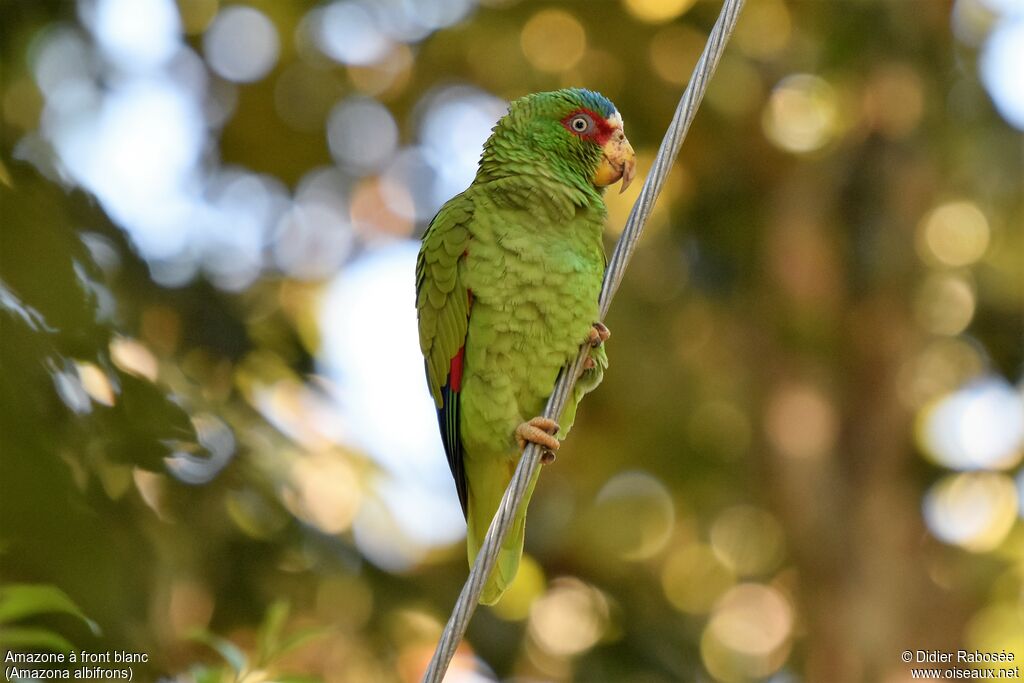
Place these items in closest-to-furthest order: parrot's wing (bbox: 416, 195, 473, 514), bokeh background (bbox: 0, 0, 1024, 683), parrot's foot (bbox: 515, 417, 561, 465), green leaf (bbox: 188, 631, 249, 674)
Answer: green leaf (bbox: 188, 631, 249, 674) → parrot's foot (bbox: 515, 417, 561, 465) → parrot's wing (bbox: 416, 195, 473, 514) → bokeh background (bbox: 0, 0, 1024, 683)

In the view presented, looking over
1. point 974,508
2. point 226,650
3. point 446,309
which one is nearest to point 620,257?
point 446,309

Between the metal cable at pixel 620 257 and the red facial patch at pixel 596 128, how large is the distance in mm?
885

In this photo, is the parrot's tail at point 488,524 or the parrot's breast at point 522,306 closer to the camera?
the parrot's breast at point 522,306

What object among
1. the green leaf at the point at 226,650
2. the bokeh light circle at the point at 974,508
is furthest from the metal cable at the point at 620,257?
the bokeh light circle at the point at 974,508

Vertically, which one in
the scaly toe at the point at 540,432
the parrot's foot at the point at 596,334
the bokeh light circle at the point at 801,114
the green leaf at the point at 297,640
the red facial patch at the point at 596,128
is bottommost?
the green leaf at the point at 297,640

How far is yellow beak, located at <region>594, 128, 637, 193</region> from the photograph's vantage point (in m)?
3.11

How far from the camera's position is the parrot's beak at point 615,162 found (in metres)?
3.11

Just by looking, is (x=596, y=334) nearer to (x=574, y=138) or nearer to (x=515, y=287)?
(x=515, y=287)

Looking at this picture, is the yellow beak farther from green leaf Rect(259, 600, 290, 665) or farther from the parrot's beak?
green leaf Rect(259, 600, 290, 665)

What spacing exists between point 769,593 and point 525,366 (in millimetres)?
5416

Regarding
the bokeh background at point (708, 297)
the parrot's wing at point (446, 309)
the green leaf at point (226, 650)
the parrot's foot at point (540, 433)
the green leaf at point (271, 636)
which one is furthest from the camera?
the bokeh background at point (708, 297)

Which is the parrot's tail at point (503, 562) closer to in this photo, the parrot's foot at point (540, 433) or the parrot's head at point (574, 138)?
the parrot's foot at point (540, 433)

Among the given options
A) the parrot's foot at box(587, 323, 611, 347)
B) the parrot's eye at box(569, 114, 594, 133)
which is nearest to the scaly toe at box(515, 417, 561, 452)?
the parrot's foot at box(587, 323, 611, 347)

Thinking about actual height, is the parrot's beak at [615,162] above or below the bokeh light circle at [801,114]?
below
